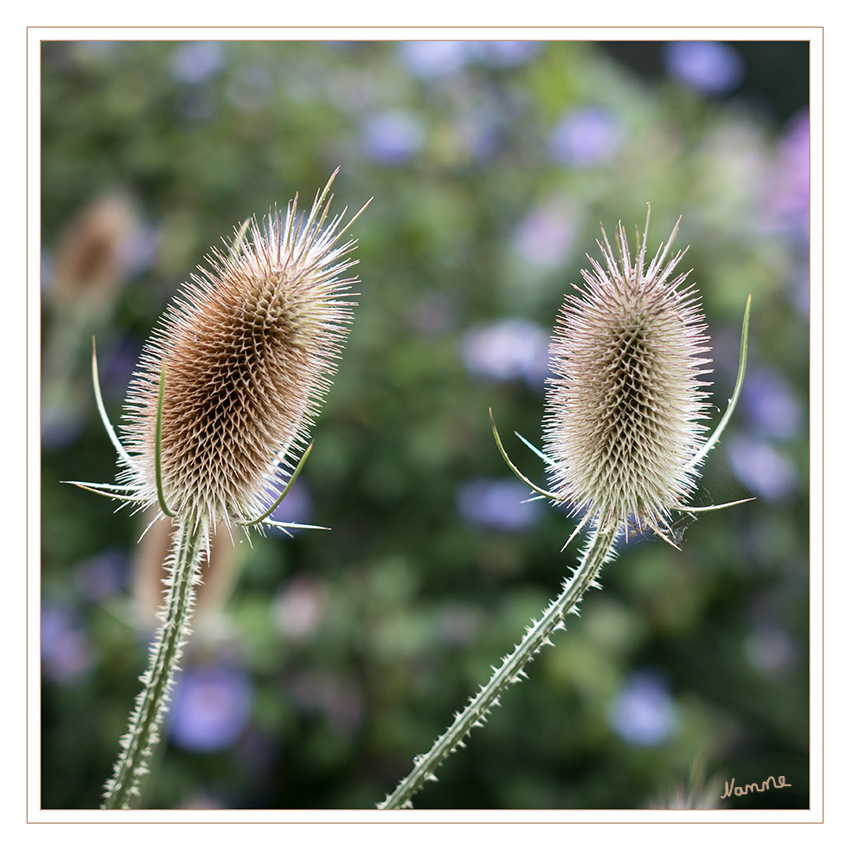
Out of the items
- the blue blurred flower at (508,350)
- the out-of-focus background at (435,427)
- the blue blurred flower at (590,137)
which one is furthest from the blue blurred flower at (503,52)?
the blue blurred flower at (508,350)

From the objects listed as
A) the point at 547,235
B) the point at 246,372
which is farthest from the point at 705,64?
the point at 246,372

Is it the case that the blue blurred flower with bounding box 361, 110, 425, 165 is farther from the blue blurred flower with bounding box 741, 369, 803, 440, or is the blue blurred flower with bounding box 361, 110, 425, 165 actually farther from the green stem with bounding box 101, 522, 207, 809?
the green stem with bounding box 101, 522, 207, 809

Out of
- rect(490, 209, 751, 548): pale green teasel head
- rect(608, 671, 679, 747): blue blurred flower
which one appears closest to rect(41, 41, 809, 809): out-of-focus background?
rect(608, 671, 679, 747): blue blurred flower

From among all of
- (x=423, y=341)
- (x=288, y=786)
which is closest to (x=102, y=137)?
(x=423, y=341)

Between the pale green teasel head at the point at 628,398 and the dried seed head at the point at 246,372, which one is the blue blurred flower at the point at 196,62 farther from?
the pale green teasel head at the point at 628,398
